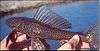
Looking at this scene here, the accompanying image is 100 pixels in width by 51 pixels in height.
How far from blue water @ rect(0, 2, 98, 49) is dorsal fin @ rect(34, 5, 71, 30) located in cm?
4

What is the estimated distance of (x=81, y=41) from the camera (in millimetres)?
4219

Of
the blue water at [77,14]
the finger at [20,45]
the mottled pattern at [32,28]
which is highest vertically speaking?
the blue water at [77,14]

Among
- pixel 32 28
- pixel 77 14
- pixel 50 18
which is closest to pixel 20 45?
pixel 32 28

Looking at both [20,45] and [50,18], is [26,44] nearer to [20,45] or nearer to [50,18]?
[20,45]

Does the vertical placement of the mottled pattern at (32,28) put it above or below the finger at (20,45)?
above

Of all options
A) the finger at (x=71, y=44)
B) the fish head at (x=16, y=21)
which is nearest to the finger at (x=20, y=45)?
the fish head at (x=16, y=21)

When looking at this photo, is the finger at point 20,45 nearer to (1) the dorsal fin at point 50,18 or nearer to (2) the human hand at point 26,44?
(2) the human hand at point 26,44

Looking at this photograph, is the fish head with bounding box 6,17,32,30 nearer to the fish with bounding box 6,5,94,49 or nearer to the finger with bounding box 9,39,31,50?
the fish with bounding box 6,5,94,49

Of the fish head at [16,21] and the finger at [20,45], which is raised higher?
the fish head at [16,21]

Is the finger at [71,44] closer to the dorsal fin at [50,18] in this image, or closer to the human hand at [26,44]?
the human hand at [26,44]

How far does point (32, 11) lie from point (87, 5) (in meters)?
0.46

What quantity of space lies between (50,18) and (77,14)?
229 mm

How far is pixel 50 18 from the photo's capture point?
4234mm

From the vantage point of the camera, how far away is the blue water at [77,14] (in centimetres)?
420
